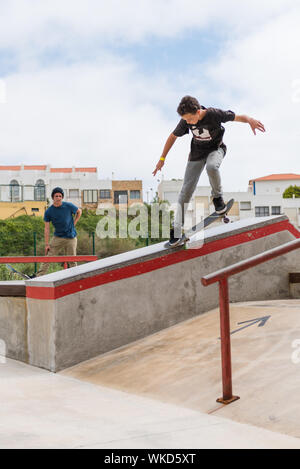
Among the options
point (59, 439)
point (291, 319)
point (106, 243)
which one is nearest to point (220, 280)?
point (59, 439)

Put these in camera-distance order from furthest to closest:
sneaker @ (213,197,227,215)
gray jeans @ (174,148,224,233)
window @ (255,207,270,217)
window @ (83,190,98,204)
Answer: window @ (255,207,270,217) < window @ (83,190,98,204) < sneaker @ (213,197,227,215) < gray jeans @ (174,148,224,233)

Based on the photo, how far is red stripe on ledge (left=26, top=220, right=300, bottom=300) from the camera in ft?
14.3

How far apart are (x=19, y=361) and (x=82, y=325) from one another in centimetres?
79

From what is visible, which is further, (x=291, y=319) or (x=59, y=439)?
(x=291, y=319)

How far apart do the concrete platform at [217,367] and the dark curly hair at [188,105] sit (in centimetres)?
218

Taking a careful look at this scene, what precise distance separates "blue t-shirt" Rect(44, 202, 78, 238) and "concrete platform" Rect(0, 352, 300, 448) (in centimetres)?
368

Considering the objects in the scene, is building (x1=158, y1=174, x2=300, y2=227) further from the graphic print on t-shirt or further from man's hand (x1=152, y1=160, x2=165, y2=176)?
the graphic print on t-shirt

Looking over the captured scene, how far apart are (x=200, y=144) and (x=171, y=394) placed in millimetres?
3031

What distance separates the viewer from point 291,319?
4.39 metres

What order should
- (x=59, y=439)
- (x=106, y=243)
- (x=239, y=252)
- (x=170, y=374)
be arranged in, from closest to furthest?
(x=59, y=439) < (x=170, y=374) < (x=239, y=252) < (x=106, y=243)

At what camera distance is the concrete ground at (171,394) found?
8.07 feet

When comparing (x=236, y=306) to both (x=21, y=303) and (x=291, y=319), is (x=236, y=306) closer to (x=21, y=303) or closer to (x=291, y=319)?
(x=291, y=319)

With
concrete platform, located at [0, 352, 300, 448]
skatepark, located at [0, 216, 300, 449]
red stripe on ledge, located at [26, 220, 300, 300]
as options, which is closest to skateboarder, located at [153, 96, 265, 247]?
red stripe on ledge, located at [26, 220, 300, 300]

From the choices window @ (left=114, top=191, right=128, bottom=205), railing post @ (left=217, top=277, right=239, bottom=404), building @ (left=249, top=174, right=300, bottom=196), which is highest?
building @ (left=249, top=174, right=300, bottom=196)
